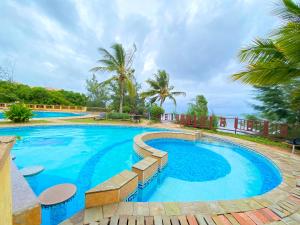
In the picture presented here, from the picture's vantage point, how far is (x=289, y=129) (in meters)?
8.09

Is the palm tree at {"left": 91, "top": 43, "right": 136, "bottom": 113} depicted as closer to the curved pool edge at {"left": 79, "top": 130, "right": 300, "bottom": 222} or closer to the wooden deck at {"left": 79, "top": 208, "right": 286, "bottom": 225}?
the curved pool edge at {"left": 79, "top": 130, "right": 300, "bottom": 222}

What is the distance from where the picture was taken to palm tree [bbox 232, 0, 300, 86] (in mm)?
3045

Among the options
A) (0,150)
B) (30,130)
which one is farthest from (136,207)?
(30,130)

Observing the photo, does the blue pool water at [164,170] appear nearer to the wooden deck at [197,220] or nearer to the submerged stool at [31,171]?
the submerged stool at [31,171]

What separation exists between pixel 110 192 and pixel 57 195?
1.31 meters

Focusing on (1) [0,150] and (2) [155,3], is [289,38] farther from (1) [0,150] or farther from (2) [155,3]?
(2) [155,3]

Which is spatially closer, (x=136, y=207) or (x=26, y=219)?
(x=26, y=219)

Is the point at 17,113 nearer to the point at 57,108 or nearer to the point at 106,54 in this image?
the point at 106,54

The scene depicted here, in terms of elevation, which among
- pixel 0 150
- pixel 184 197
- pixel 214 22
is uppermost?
pixel 214 22

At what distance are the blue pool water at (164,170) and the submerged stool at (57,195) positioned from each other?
0.38 ft

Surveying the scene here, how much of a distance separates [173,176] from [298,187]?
9.33 feet

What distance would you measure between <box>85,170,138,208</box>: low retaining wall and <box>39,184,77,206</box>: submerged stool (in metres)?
0.86

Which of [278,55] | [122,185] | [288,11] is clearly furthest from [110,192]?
[288,11]

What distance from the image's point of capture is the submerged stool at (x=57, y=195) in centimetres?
274
